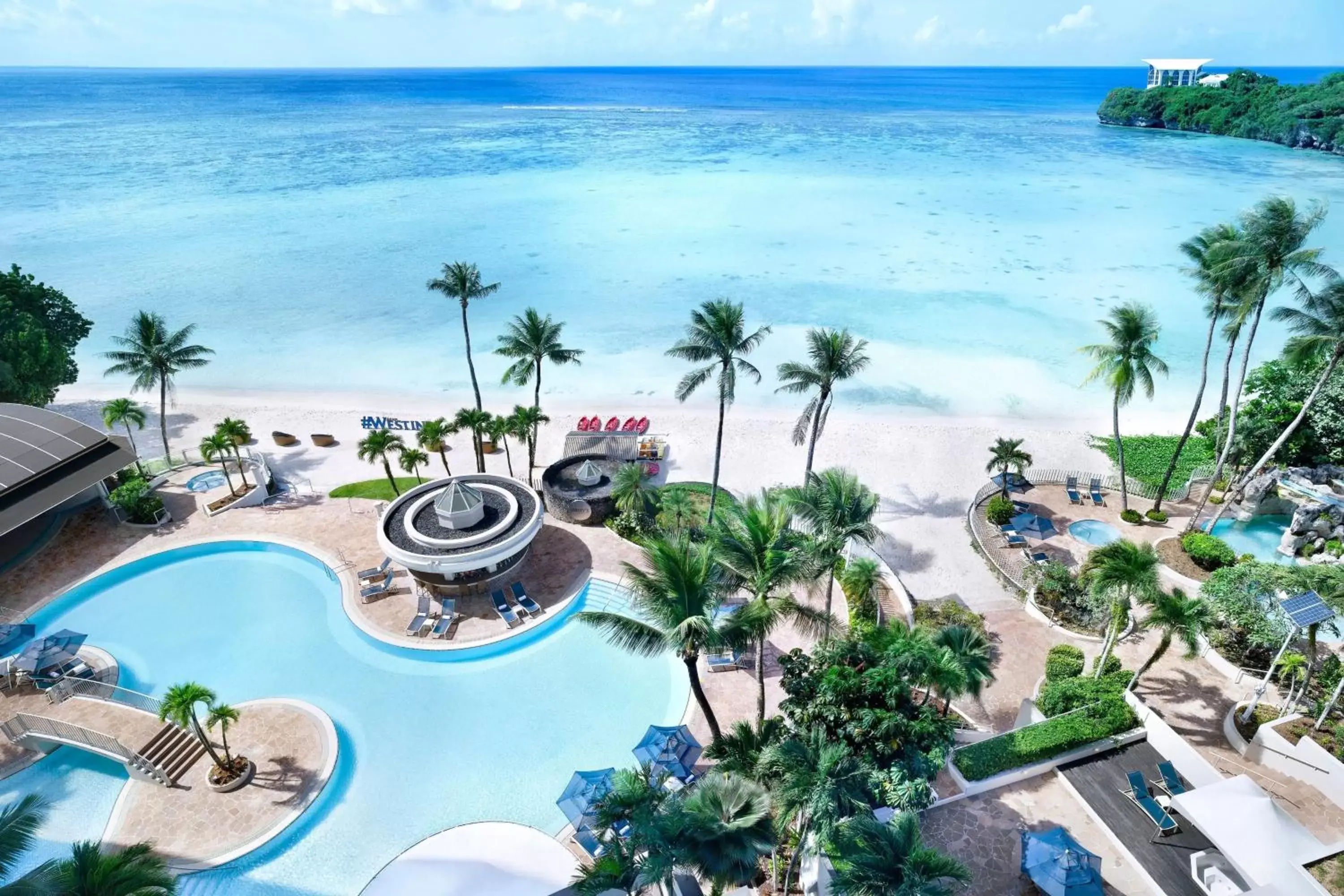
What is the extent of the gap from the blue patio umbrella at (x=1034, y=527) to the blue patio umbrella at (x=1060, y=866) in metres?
19.2

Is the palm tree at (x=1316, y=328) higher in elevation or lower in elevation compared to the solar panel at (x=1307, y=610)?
higher

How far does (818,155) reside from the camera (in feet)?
437

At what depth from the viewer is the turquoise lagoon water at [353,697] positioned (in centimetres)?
1984

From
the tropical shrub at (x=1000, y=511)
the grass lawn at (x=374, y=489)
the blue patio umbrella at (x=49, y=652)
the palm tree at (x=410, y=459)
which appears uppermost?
the palm tree at (x=410, y=459)

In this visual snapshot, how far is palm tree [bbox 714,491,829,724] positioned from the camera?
1717cm

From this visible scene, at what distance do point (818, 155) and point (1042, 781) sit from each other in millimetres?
132353

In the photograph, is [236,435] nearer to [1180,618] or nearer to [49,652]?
[49,652]

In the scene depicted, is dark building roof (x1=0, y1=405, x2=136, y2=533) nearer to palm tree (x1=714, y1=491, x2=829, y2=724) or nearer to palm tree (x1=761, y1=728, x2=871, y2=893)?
palm tree (x1=714, y1=491, x2=829, y2=724)

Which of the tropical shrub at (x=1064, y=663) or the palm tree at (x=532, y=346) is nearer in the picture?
the tropical shrub at (x=1064, y=663)

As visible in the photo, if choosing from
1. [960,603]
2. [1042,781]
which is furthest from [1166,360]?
[1042,781]

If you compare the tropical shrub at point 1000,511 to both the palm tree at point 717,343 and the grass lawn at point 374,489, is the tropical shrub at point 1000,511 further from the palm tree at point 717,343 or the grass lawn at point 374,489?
the grass lawn at point 374,489

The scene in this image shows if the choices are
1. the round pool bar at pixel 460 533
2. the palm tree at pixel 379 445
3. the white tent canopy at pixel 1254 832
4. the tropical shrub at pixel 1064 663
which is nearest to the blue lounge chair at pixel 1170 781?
the white tent canopy at pixel 1254 832

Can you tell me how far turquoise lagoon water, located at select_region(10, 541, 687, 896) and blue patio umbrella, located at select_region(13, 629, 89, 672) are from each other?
157 cm

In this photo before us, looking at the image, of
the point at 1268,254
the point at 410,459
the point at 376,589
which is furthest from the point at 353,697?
the point at 1268,254
